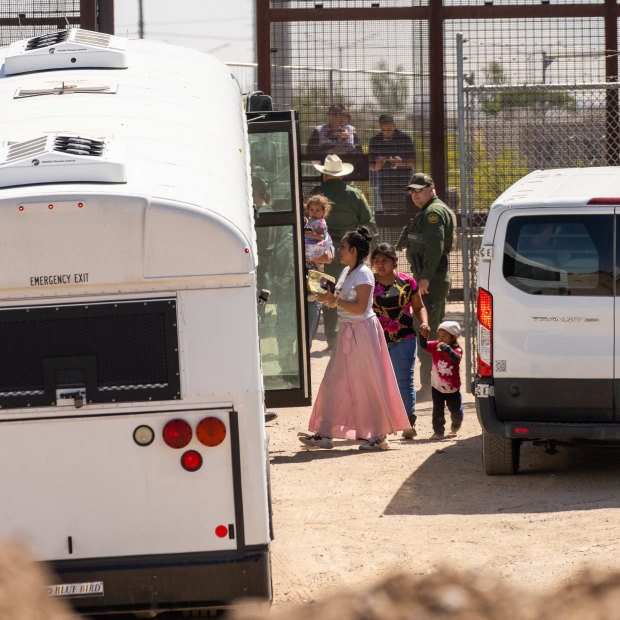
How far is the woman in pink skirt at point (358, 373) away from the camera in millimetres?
A: 8914

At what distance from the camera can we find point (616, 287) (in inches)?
291

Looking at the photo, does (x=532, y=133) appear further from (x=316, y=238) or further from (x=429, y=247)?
(x=316, y=238)

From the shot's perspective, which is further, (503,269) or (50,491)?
(503,269)

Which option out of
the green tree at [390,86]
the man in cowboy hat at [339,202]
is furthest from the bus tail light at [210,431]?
the green tree at [390,86]

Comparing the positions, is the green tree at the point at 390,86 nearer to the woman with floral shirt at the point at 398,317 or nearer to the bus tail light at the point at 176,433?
the woman with floral shirt at the point at 398,317

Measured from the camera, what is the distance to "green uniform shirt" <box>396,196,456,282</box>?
1101 centimetres

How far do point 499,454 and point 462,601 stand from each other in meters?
5.69

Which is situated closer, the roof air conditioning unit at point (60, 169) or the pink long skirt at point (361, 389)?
the roof air conditioning unit at point (60, 169)

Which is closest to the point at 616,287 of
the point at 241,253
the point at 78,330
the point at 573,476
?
the point at 573,476

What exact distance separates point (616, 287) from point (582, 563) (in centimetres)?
209

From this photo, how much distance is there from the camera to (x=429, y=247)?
11039 millimetres

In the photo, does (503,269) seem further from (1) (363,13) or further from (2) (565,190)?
(1) (363,13)

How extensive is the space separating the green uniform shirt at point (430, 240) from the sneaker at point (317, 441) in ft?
8.01

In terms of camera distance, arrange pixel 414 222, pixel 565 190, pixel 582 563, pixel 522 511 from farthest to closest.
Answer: pixel 414 222, pixel 565 190, pixel 522 511, pixel 582 563
